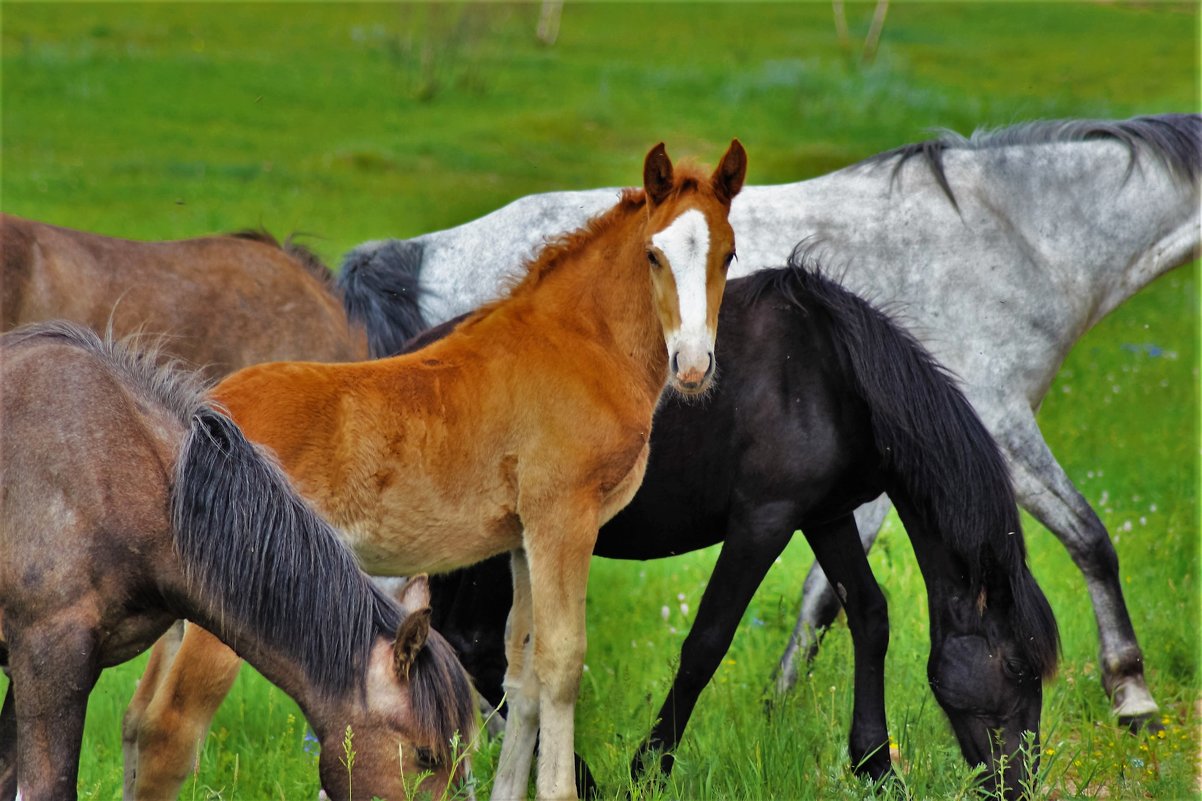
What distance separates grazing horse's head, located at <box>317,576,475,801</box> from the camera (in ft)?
11.3

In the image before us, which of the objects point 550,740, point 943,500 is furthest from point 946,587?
point 550,740

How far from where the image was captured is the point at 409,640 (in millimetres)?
3463

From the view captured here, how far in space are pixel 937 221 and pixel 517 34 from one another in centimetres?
2590

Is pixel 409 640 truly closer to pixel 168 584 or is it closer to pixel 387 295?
pixel 168 584

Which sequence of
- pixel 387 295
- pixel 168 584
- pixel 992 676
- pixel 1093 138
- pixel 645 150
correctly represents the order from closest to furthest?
pixel 168 584
pixel 992 676
pixel 387 295
pixel 1093 138
pixel 645 150

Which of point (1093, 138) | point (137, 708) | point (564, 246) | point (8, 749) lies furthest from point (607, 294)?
point (1093, 138)

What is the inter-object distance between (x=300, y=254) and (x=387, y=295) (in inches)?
44.0

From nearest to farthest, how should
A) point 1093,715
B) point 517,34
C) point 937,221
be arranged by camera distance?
point 1093,715 < point 937,221 < point 517,34

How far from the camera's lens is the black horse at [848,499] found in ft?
14.6

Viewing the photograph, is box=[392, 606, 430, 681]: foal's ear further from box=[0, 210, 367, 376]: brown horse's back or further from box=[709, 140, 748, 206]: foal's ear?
box=[0, 210, 367, 376]: brown horse's back

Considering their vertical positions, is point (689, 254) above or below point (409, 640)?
above

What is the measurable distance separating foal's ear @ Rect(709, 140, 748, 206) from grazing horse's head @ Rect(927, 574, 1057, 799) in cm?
160

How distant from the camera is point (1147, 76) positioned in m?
24.9

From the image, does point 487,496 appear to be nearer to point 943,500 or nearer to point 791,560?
point 943,500
